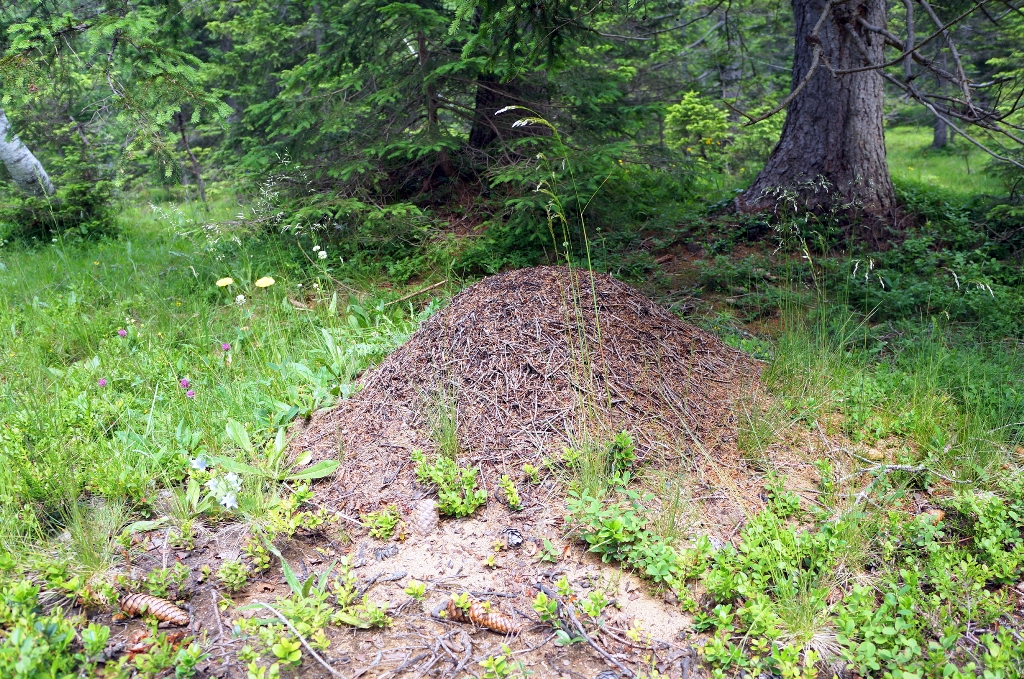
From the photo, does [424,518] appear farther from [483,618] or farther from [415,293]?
[415,293]

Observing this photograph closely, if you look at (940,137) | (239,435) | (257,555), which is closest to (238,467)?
(239,435)

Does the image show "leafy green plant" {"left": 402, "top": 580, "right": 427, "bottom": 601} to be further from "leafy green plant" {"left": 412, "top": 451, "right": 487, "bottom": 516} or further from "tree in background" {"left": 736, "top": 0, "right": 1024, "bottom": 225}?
"tree in background" {"left": 736, "top": 0, "right": 1024, "bottom": 225}

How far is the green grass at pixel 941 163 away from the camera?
11734 mm

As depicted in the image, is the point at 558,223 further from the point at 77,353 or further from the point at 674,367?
the point at 77,353

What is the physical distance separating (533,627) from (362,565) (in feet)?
2.66

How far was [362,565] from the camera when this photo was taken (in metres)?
2.75

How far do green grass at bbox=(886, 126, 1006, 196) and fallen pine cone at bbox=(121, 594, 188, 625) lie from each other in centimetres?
1148

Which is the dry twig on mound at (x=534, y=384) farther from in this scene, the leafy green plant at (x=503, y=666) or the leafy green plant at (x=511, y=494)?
the leafy green plant at (x=503, y=666)


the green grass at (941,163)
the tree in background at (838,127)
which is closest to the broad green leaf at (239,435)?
the tree in background at (838,127)

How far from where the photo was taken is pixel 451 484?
304 cm

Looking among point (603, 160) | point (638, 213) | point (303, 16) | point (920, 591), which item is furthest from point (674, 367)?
point (303, 16)

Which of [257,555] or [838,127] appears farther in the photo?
[838,127]

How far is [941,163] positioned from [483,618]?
1675 centimetres

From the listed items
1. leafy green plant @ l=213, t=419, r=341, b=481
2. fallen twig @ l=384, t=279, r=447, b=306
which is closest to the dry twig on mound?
leafy green plant @ l=213, t=419, r=341, b=481
